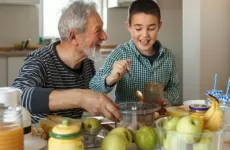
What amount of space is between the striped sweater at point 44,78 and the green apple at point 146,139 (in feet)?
1.29

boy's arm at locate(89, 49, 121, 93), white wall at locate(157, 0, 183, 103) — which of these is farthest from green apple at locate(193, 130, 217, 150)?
white wall at locate(157, 0, 183, 103)

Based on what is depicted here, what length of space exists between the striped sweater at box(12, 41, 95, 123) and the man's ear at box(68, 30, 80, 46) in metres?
0.10

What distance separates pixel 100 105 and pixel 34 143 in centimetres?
25

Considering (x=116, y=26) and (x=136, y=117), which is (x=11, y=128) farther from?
(x=116, y=26)

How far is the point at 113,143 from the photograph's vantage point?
39.5 inches

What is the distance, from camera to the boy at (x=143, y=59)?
1873 millimetres

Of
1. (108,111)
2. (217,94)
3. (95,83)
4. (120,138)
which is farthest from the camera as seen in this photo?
(95,83)

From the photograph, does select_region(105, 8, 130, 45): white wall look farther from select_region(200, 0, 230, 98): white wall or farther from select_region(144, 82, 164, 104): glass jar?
select_region(144, 82, 164, 104): glass jar

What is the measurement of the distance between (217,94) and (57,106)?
2.22 feet

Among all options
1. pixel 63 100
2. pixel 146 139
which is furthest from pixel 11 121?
pixel 146 139

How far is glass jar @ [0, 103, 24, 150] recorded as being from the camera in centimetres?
93

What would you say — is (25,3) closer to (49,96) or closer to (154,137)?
(49,96)

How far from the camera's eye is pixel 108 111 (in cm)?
117

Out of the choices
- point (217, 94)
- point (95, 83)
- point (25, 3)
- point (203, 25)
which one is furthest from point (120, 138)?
point (25, 3)
